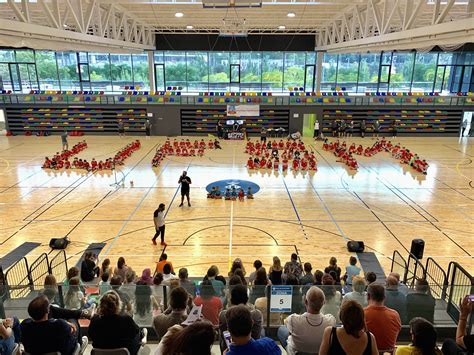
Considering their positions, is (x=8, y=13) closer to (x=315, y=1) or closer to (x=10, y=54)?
(x=10, y=54)

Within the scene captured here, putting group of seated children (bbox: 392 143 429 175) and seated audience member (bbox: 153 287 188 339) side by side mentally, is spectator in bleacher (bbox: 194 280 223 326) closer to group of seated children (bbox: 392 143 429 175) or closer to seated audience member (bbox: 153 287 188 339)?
seated audience member (bbox: 153 287 188 339)

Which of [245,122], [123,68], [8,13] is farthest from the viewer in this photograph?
[123,68]

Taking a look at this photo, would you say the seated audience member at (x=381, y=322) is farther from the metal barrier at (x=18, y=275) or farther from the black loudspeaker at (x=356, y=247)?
the metal barrier at (x=18, y=275)

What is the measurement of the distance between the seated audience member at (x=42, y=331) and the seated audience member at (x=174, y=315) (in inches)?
33.2

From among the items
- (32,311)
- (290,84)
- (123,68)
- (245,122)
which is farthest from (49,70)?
(32,311)

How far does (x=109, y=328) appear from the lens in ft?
11.9

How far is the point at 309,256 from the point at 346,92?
2427 centimetres

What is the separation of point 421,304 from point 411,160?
15661mm

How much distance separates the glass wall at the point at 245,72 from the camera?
3116 centimetres

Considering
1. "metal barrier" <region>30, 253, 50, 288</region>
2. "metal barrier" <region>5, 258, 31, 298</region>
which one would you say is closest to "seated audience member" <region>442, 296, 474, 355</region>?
"metal barrier" <region>5, 258, 31, 298</region>

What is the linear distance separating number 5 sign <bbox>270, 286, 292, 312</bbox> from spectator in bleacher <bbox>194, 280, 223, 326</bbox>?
2.91 ft

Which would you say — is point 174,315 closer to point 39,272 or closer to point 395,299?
point 395,299

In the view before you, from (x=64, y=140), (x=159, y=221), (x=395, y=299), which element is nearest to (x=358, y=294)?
(x=395, y=299)

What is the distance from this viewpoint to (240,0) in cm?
1156
